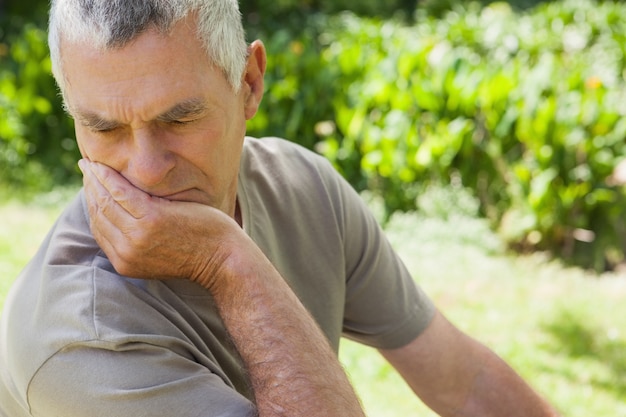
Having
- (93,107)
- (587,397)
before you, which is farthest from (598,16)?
(93,107)

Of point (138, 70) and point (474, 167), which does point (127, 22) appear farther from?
point (474, 167)

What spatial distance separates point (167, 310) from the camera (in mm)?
1724

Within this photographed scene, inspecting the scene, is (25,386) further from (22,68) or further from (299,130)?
(22,68)

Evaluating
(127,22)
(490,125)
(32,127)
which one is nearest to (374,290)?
(127,22)

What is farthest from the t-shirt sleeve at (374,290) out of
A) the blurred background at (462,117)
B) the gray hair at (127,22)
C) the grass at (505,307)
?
the blurred background at (462,117)

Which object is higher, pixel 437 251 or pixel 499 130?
pixel 499 130

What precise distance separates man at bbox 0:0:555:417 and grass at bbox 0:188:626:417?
2459mm

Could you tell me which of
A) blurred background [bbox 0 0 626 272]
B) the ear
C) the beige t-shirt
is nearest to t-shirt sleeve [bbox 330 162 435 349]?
the beige t-shirt

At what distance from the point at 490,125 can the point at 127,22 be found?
469 centimetres

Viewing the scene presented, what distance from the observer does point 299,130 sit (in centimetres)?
695

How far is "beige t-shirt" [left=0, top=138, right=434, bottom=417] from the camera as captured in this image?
1.57 meters

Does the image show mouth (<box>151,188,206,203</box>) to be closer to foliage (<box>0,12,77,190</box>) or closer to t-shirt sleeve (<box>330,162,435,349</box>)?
t-shirt sleeve (<box>330,162,435,349</box>)

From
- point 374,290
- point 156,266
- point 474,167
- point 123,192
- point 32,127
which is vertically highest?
point 123,192

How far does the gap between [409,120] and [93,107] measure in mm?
4796
